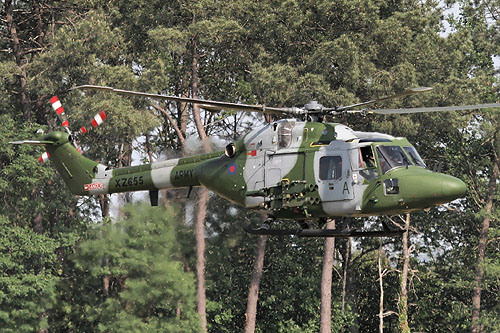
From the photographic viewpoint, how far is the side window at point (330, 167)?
17156mm

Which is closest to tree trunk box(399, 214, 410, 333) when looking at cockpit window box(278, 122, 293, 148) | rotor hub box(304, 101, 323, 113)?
rotor hub box(304, 101, 323, 113)

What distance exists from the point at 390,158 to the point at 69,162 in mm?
9245

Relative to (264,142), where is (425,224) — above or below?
above

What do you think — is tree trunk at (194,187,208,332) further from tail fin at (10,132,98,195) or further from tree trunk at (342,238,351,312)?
tail fin at (10,132,98,195)

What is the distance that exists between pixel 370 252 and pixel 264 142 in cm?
2285

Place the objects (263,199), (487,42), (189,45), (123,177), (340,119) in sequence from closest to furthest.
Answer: (263,199)
(123,177)
(340,119)
(189,45)
(487,42)

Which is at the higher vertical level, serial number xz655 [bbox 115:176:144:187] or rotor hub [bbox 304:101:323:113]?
rotor hub [bbox 304:101:323:113]

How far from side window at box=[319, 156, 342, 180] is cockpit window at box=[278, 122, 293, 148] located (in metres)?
0.88

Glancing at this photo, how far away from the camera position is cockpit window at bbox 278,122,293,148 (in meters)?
17.9

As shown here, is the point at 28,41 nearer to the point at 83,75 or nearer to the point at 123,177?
the point at 83,75

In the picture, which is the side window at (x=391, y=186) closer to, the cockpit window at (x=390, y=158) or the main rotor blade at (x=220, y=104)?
the cockpit window at (x=390, y=158)

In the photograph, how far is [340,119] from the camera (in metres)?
32.3

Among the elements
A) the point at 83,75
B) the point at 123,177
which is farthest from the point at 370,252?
the point at 123,177

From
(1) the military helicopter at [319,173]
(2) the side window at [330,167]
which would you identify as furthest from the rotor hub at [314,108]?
(2) the side window at [330,167]
